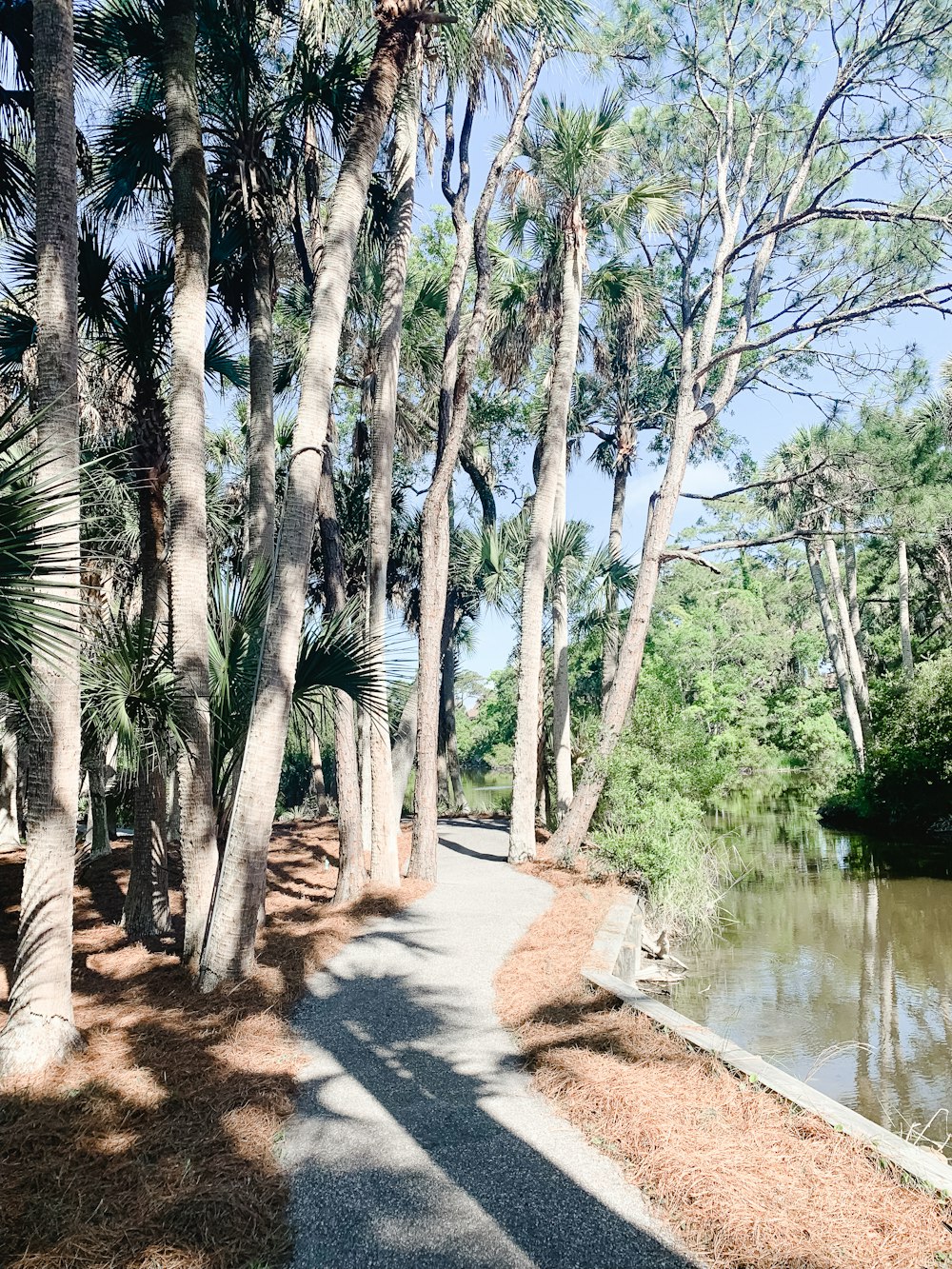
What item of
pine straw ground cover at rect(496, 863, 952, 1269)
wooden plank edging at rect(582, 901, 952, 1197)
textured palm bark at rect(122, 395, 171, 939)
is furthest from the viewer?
textured palm bark at rect(122, 395, 171, 939)

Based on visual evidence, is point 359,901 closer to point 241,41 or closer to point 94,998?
point 94,998

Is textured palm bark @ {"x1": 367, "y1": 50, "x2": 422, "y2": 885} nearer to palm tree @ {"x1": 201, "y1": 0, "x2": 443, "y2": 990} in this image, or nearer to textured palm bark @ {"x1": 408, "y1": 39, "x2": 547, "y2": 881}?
textured palm bark @ {"x1": 408, "y1": 39, "x2": 547, "y2": 881}

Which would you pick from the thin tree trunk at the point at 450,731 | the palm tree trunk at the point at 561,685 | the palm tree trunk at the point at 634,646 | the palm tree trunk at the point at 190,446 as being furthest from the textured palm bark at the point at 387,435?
the thin tree trunk at the point at 450,731

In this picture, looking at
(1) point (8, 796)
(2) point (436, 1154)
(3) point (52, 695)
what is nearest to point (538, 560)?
(3) point (52, 695)

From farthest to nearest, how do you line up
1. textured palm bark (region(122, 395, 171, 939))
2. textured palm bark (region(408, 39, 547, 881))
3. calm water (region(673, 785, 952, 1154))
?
textured palm bark (region(408, 39, 547, 881))
textured palm bark (region(122, 395, 171, 939))
calm water (region(673, 785, 952, 1154))

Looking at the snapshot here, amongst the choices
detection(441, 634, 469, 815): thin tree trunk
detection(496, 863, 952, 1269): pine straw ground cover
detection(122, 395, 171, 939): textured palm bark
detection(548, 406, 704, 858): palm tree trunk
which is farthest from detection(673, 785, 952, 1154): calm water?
detection(441, 634, 469, 815): thin tree trunk

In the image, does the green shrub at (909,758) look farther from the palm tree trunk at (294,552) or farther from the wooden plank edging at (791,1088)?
the palm tree trunk at (294,552)

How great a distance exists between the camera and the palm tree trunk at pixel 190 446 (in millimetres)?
6184

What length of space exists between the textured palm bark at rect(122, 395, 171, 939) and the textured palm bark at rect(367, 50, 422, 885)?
9.29ft

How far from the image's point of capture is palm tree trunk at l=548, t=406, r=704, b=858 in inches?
473

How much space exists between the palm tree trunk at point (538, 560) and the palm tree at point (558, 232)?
2 cm

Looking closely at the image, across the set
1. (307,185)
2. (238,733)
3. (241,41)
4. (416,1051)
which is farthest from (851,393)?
(416,1051)

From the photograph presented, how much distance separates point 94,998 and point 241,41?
7772 millimetres

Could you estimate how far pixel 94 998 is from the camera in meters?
5.65
